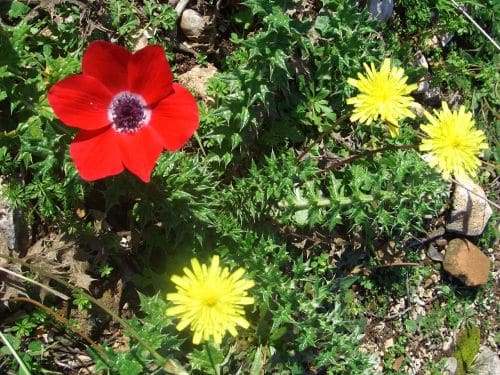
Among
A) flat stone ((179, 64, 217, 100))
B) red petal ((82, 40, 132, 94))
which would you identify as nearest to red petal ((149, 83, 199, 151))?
red petal ((82, 40, 132, 94))

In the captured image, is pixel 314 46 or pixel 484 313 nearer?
pixel 314 46

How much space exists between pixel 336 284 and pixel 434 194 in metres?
0.77

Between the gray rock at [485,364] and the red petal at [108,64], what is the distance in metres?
3.07

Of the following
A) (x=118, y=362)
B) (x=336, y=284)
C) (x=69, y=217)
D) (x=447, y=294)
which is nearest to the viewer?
(x=118, y=362)

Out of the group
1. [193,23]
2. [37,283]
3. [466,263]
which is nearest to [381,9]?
[193,23]

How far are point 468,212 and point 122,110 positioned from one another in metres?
2.45

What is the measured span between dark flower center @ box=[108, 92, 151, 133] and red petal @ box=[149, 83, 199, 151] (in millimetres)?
55

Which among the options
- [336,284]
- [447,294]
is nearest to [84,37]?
[336,284]

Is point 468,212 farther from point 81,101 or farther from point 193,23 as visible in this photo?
point 81,101

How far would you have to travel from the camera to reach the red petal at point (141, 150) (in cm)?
233

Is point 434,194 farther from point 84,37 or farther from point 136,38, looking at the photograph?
point 84,37

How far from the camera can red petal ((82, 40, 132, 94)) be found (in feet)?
7.66

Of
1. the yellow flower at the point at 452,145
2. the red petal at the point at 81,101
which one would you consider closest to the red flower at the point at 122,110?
the red petal at the point at 81,101

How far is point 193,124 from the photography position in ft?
7.89
